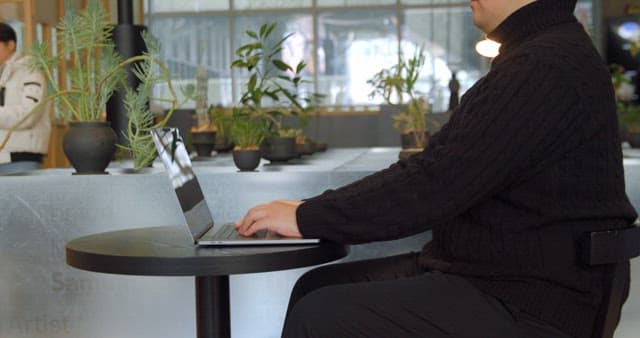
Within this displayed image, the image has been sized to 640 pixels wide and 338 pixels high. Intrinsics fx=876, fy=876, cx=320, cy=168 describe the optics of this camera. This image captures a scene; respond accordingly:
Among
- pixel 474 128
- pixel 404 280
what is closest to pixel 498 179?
pixel 474 128

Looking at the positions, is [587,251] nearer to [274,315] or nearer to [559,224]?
[559,224]

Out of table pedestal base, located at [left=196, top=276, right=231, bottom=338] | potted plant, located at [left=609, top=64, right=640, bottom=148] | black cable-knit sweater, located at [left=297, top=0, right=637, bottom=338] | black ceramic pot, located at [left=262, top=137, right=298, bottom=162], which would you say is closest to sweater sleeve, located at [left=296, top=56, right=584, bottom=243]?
black cable-knit sweater, located at [left=297, top=0, right=637, bottom=338]

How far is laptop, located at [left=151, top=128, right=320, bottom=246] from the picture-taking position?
64.3 inches

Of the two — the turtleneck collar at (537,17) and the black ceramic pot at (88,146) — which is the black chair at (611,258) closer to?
the turtleneck collar at (537,17)

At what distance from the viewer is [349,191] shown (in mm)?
1599

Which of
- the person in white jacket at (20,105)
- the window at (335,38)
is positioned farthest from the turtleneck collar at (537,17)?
the window at (335,38)

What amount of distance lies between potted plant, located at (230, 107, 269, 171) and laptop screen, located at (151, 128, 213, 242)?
3.91 feet

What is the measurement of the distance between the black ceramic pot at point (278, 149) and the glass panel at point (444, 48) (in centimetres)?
961

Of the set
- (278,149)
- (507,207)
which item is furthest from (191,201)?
(278,149)

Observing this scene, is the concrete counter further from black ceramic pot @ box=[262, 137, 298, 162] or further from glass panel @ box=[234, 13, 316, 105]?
glass panel @ box=[234, 13, 316, 105]

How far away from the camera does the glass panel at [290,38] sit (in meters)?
13.5

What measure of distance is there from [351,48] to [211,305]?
11.9 metres

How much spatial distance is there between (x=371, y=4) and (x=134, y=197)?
36.5 feet

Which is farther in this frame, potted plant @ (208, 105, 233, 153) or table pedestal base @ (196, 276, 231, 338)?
potted plant @ (208, 105, 233, 153)
